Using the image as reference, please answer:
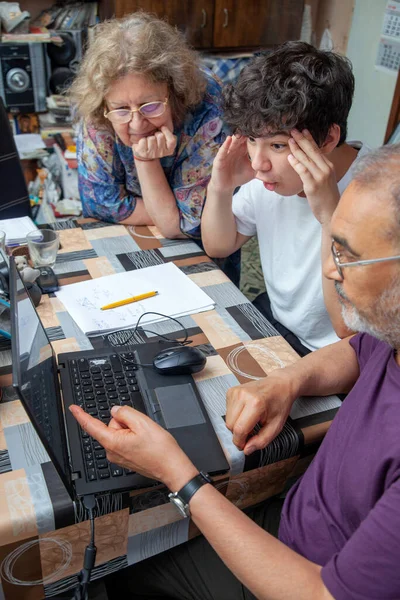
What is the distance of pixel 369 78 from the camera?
11.0ft

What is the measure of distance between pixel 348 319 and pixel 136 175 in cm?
108

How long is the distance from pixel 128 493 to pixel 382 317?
0.49m

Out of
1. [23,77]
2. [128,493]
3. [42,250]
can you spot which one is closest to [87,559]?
[128,493]

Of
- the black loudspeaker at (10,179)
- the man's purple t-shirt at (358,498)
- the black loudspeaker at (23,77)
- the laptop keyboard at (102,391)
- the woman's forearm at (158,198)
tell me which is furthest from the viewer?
the black loudspeaker at (23,77)

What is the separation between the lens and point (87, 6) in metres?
3.18

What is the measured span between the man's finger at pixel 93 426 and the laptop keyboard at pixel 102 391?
46 millimetres

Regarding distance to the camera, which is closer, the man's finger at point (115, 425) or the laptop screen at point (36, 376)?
the laptop screen at point (36, 376)

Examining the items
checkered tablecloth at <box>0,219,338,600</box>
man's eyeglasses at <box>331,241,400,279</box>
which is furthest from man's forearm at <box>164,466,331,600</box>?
man's eyeglasses at <box>331,241,400,279</box>

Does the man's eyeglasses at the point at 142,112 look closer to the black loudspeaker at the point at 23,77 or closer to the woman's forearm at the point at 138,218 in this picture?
the woman's forearm at the point at 138,218

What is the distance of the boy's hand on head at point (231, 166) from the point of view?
4.78 feet

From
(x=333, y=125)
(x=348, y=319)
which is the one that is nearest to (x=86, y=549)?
(x=348, y=319)

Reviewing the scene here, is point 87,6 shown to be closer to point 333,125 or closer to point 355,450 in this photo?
point 333,125

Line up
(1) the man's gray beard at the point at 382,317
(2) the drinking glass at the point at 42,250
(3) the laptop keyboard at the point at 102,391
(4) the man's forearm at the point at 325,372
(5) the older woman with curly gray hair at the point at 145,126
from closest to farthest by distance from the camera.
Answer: (1) the man's gray beard at the point at 382,317
(3) the laptop keyboard at the point at 102,391
(4) the man's forearm at the point at 325,372
(2) the drinking glass at the point at 42,250
(5) the older woman with curly gray hair at the point at 145,126

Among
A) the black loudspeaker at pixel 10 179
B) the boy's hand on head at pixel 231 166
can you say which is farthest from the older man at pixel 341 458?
the black loudspeaker at pixel 10 179
